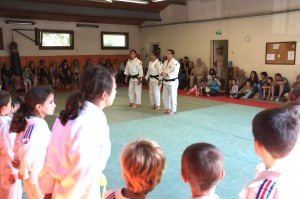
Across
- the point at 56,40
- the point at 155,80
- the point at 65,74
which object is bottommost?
the point at 65,74

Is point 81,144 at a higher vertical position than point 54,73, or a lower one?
higher

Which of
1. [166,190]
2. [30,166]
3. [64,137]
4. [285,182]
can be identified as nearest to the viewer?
[285,182]

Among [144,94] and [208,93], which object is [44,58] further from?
[208,93]

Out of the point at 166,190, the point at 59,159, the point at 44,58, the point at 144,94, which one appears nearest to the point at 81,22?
the point at 44,58

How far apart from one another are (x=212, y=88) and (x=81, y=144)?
9780 millimetres

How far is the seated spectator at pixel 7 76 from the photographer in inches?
438

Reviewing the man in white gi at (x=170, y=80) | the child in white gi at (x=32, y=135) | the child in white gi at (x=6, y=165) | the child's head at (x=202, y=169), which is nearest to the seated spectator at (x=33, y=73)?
the man in white gi at (x=170, y=80)

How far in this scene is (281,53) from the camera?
9812 mm

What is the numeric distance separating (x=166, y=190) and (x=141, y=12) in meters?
11.4

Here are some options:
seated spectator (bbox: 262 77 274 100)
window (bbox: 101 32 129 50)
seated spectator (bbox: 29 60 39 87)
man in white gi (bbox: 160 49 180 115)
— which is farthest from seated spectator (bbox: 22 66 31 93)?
seated spectator (bbox: 262 77 274 100)

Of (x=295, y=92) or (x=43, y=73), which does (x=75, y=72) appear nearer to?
(x=43, y=73)

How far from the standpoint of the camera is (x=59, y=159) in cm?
142

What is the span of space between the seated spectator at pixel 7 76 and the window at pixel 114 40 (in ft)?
15.2

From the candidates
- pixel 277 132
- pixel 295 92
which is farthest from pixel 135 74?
pixel 277 132
